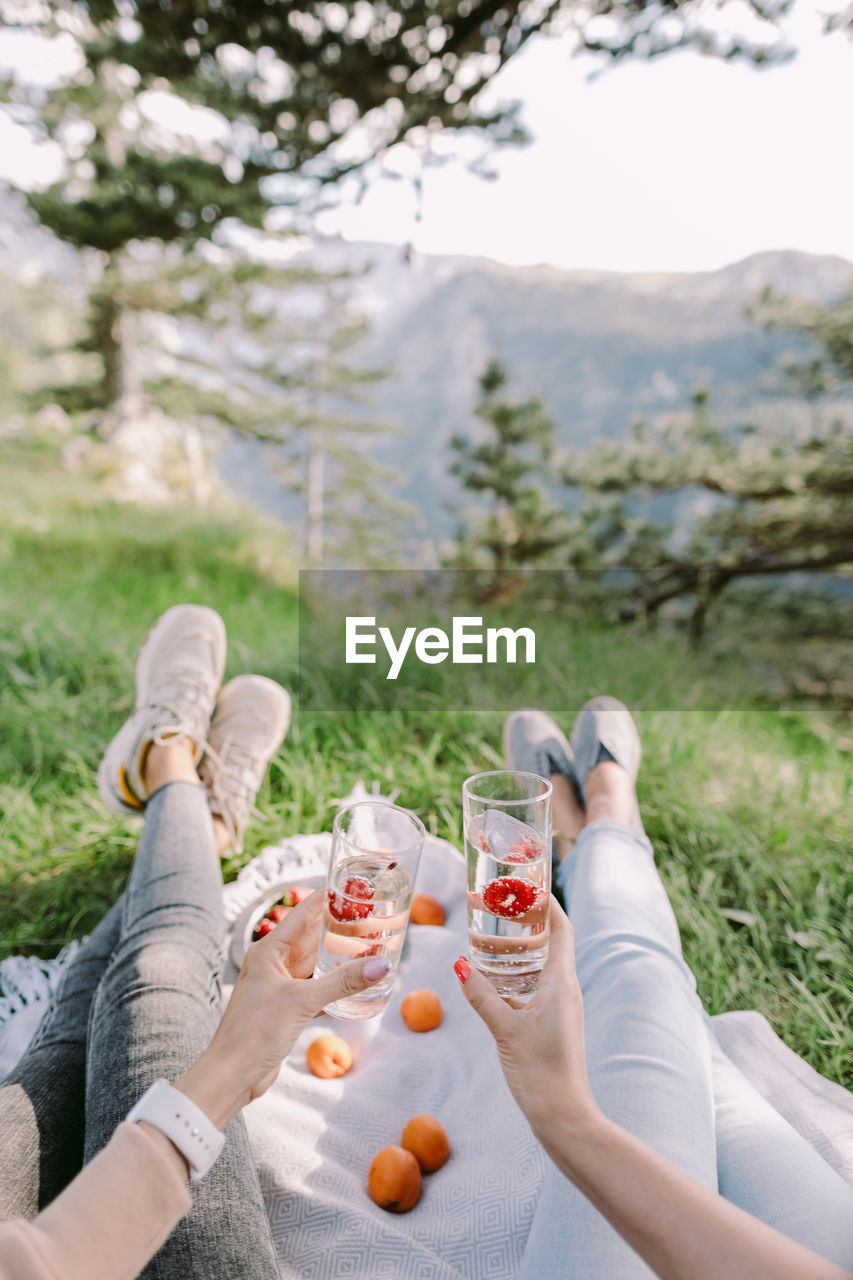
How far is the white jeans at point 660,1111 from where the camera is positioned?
2.52 feet

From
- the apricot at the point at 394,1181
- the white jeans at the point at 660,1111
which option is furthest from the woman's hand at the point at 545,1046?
the apricot at the point at 394,1181

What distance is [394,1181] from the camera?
38.5 inches

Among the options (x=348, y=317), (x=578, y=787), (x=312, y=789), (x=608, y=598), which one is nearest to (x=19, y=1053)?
(x=312, y=789)

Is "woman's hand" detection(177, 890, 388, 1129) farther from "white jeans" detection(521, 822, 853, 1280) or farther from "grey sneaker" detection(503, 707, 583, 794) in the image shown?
"grey sneaker" detection(503, 707, 583, 794)

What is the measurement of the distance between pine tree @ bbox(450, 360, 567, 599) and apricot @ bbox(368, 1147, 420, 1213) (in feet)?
12.3

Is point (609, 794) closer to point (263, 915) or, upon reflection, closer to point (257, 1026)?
point (263, 915)

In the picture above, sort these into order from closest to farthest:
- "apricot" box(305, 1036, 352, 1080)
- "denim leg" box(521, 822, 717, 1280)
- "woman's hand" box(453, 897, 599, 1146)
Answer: "woman's hand" box(453, 897, 599, 1146), "denim leg" box(521, 822, 717, 1280), "apricot" box(305, 1036, 352, 1080)

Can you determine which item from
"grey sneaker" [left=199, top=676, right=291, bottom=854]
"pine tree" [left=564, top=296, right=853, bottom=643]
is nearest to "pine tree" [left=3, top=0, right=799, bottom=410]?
"pine tree" [left=564, top=296, right=853, bottom=643]

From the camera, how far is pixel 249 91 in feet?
12.1

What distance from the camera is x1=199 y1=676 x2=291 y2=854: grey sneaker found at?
5.97 ft

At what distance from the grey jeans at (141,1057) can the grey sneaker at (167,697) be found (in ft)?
1.31

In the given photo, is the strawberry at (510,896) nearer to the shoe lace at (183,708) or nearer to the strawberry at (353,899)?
the strawberry at (353,899)

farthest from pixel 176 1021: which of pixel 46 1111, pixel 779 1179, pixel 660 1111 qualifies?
pixel 779 1179

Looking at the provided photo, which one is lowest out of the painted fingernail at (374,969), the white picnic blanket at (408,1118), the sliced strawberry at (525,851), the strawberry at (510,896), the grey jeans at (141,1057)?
the white picnic blanket at (408,1118)
